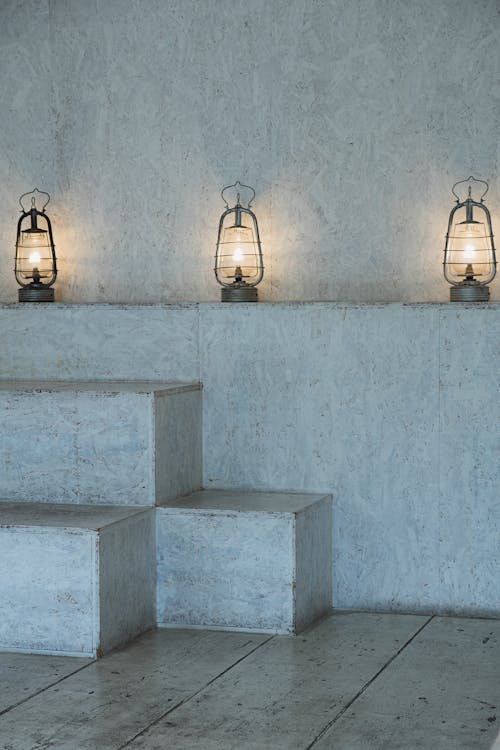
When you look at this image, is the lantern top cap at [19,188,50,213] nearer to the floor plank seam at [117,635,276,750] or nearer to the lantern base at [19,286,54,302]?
the lantern base at [19,286,54,302]

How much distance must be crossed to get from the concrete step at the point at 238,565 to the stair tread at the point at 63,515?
0.15 metres

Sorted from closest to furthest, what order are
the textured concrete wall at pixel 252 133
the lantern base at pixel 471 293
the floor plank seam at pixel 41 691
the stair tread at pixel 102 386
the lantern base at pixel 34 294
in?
the floor plank seam at pixel 41 691 → the stair tread at pixel 102 386 → the lantern base at pixel 471 293 → the textured concrete wall at pixel 252 133 → the lantern base at pixel 34 294

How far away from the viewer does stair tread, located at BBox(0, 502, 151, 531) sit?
9.67ft

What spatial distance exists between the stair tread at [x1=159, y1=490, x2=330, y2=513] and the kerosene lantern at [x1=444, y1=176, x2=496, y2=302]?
80cm

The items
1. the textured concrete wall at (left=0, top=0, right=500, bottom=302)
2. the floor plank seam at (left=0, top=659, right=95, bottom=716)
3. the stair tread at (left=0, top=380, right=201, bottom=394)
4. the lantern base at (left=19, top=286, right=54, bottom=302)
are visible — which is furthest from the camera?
the lantern base at (left=19, top=286, right=54, bottom=302)

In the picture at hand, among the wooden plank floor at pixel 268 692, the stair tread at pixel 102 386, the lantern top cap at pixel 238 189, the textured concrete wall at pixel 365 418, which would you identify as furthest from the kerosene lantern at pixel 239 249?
the wooden plank floor at pixel 268 692

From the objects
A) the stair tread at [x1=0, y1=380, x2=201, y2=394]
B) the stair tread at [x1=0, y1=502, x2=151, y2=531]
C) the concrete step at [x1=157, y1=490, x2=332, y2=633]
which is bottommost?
the concrete step at [x1=157, y1=490, x2=332, y2=633]

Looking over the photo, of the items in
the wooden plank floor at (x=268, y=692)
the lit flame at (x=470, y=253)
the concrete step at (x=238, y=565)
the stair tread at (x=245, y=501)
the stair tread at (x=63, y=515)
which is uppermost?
the lit flame at (x=470, y=253)

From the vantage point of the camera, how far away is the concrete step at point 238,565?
314 cm

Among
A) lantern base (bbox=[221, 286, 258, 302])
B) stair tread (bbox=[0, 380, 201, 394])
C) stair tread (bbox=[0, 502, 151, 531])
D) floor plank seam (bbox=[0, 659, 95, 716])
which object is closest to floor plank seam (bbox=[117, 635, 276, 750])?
floor plank seam (bbox=[0, 659, 95, 716])

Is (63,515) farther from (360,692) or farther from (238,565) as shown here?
(360,692)

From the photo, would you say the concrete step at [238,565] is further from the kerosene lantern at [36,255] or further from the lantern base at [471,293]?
the kerosene lantern at [36,255]

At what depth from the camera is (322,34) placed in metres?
3.68

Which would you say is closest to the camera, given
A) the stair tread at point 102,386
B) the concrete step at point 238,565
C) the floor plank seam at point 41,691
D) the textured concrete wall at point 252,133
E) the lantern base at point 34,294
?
the floor plank seam at point 41,691
